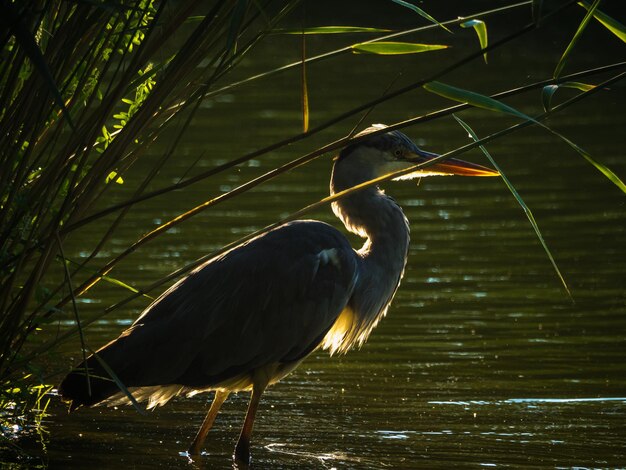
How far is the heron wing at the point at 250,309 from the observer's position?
5.36 m

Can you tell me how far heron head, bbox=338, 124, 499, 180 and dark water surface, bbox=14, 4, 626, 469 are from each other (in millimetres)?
1086

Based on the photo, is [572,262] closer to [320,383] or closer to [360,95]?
[320,383]

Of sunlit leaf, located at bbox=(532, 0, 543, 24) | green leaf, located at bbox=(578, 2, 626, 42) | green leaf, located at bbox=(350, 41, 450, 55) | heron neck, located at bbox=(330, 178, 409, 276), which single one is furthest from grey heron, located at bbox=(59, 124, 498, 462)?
sunlit leaf, located at bbox=(532, 0, 543, 24)

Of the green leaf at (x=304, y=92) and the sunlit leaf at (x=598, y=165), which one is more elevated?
the green leaf at (x=304, y=92)

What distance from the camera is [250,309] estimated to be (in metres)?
5.52

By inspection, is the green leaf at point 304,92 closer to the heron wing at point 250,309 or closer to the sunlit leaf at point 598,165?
the sunlit leaf at point 598,165

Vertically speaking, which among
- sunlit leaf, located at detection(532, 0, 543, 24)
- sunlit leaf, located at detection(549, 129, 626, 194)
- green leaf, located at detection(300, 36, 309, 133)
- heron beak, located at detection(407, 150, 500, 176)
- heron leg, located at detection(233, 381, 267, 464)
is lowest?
heron leg, located at detection(233, 381, 267, 464)

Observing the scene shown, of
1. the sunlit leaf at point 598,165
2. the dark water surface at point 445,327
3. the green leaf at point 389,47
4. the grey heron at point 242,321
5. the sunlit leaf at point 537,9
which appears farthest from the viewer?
the dark water surface at point 445,327

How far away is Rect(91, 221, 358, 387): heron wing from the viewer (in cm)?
536

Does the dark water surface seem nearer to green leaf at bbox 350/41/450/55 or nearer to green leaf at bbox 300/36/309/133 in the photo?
green leaf at bbox 350/41/450/55

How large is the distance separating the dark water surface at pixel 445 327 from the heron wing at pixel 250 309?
43 centimetres

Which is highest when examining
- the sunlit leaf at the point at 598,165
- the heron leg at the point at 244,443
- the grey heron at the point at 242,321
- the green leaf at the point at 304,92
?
the green leaf at the point at 304,92

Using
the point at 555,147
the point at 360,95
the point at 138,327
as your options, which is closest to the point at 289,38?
the point at 360,95

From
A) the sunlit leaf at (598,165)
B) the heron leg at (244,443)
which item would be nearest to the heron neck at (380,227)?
the heron leg at (244,443)
